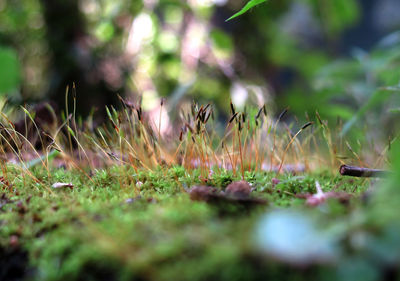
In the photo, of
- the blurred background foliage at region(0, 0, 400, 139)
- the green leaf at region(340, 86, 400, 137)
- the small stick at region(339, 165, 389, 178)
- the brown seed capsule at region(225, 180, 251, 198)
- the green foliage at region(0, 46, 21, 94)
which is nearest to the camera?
the brown seed capsule at region(225, 180, 251, 198)

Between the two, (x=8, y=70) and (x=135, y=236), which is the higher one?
(x=8, y=70)

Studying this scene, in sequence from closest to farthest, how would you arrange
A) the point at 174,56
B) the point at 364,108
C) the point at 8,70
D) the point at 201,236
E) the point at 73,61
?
the point at 201,236
the point at 364,108
the point at 8,70
the point at 73,61
the point at 174,56

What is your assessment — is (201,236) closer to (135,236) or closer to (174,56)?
(135,236)

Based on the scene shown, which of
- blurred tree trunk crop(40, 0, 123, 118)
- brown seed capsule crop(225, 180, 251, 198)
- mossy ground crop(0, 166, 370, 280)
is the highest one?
blurred tree trunk crop(40, 0, 123, 118)

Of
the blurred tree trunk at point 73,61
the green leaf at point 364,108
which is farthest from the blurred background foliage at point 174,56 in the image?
the green leaf at point 364,108

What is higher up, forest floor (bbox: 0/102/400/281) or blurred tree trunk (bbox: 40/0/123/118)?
blurred tree trunk (bbox: 40/0/123/118)

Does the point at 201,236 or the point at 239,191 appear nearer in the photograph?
the point at 201,236

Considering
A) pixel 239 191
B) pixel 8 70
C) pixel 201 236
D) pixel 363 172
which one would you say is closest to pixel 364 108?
pixel 363 172

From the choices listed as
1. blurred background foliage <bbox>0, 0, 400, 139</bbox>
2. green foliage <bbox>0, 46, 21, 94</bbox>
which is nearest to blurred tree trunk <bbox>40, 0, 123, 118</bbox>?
blurred background foliage <bbox>0, 0, 400, 139</bbox>

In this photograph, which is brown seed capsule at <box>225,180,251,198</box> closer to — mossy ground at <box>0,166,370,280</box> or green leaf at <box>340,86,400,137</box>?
mossy ground at <box>0,166,370,280</box>
